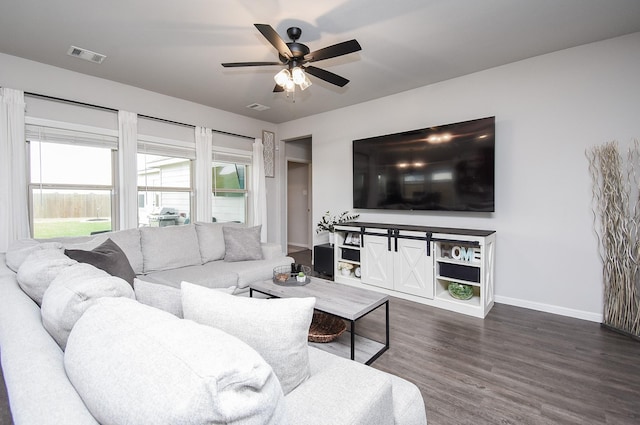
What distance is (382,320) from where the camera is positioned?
118 inches

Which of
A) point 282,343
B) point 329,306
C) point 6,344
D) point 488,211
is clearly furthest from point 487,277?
point 6,344

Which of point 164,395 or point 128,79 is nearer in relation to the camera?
point 164,395

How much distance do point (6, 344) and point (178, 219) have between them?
384 centimetres

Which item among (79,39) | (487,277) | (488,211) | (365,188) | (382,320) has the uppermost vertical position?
(79,39)

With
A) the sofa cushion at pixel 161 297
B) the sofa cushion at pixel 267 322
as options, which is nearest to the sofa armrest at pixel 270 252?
the sofa cushion at pixel 161 297

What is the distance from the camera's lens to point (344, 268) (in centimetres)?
432

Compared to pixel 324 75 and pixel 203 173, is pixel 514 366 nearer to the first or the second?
pixel 324 75

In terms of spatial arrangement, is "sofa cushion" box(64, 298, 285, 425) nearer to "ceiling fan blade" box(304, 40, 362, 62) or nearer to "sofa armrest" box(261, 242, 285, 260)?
"ceiling fan blade" box(304, 40, 362, 62)

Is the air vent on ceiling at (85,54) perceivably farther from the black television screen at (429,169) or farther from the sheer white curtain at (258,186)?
the black television screen at (429,169)

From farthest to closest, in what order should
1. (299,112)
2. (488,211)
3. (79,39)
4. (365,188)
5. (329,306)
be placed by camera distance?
1. (299,112)
2. (365,188)
3. (488,211)
4. (79,39)
5. (329,306)

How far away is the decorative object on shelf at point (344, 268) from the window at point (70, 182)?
3138 mm

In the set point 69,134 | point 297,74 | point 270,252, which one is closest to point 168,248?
point 270,252

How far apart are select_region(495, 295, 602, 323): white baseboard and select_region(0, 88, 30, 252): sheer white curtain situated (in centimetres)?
533

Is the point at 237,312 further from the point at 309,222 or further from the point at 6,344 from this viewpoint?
the point at 309,222
